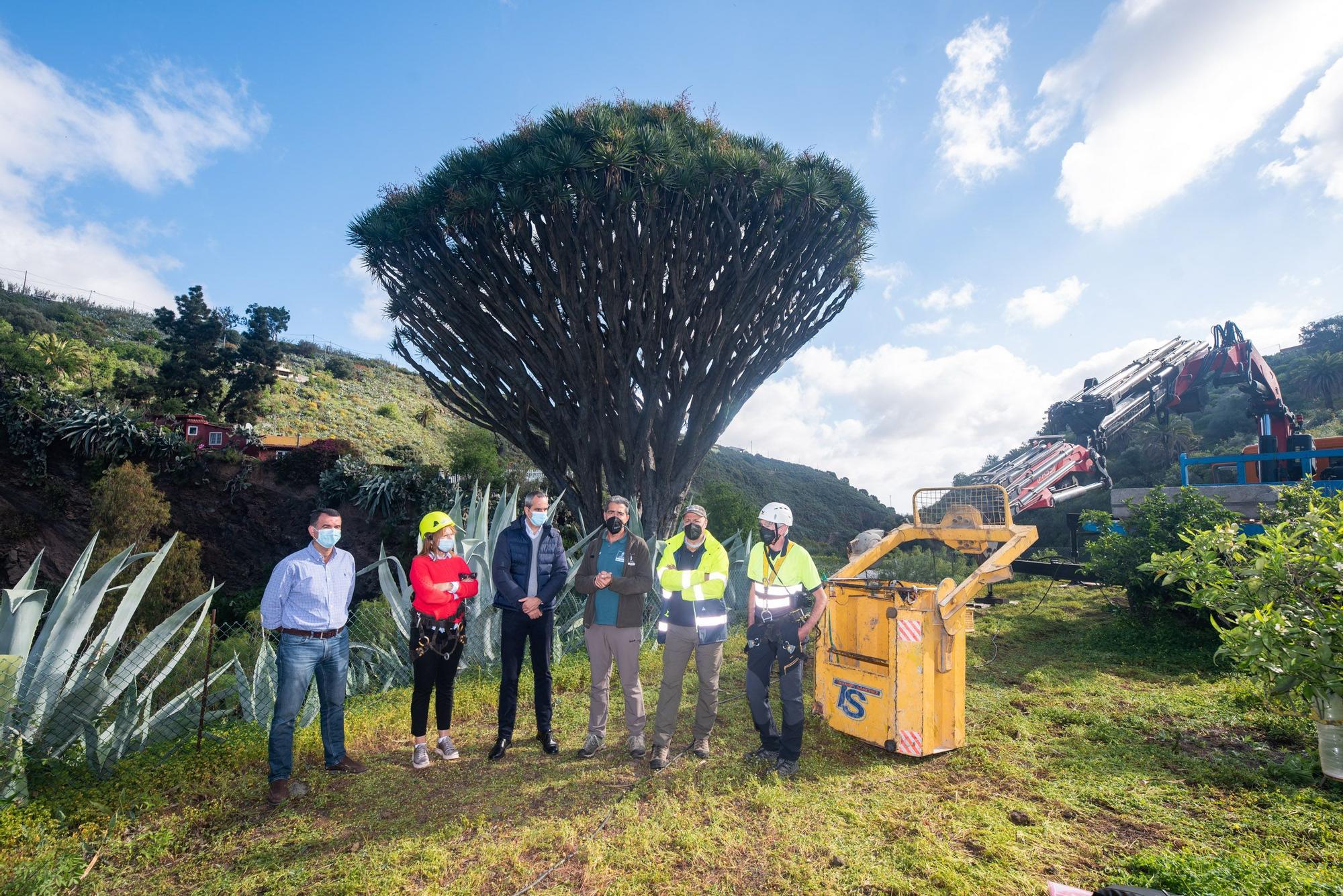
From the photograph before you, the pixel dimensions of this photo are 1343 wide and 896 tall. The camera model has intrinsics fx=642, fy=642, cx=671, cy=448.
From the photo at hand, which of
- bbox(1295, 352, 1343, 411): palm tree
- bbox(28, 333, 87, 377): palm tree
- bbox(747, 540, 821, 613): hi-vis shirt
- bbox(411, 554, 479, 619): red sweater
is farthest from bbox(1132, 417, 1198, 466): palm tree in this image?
bbox(28, 333, 87, 377): palm tree

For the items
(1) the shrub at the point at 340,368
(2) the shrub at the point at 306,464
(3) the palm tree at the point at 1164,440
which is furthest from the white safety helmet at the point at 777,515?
(1) the shrub at the point at 340,368

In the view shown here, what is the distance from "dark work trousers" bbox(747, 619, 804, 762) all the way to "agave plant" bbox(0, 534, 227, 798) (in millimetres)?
3435

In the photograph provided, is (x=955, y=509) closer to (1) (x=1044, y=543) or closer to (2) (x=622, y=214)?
(2) (x=622, y=214)

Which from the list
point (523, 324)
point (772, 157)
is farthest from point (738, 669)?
point (772, 157)

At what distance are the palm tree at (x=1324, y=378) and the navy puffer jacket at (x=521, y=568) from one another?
3565 centimetres

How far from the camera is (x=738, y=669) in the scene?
6.98 metres

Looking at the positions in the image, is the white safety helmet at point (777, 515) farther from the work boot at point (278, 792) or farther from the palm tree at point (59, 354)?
the palm tree at point (59, 354)

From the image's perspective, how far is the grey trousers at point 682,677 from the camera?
4.48 metres

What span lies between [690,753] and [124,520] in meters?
13.2

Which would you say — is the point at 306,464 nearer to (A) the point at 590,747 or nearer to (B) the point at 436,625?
(B) the point at 436,625

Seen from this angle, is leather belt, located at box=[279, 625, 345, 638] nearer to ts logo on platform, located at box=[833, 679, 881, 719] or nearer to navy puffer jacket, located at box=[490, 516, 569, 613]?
navy puffer jacket, located at box=[490, 516, 569, 613]

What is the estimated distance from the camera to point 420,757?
436cm

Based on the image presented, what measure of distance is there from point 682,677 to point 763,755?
77 centimetres

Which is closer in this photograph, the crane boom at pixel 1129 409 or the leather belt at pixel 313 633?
the leather belt at pixel 313 633
